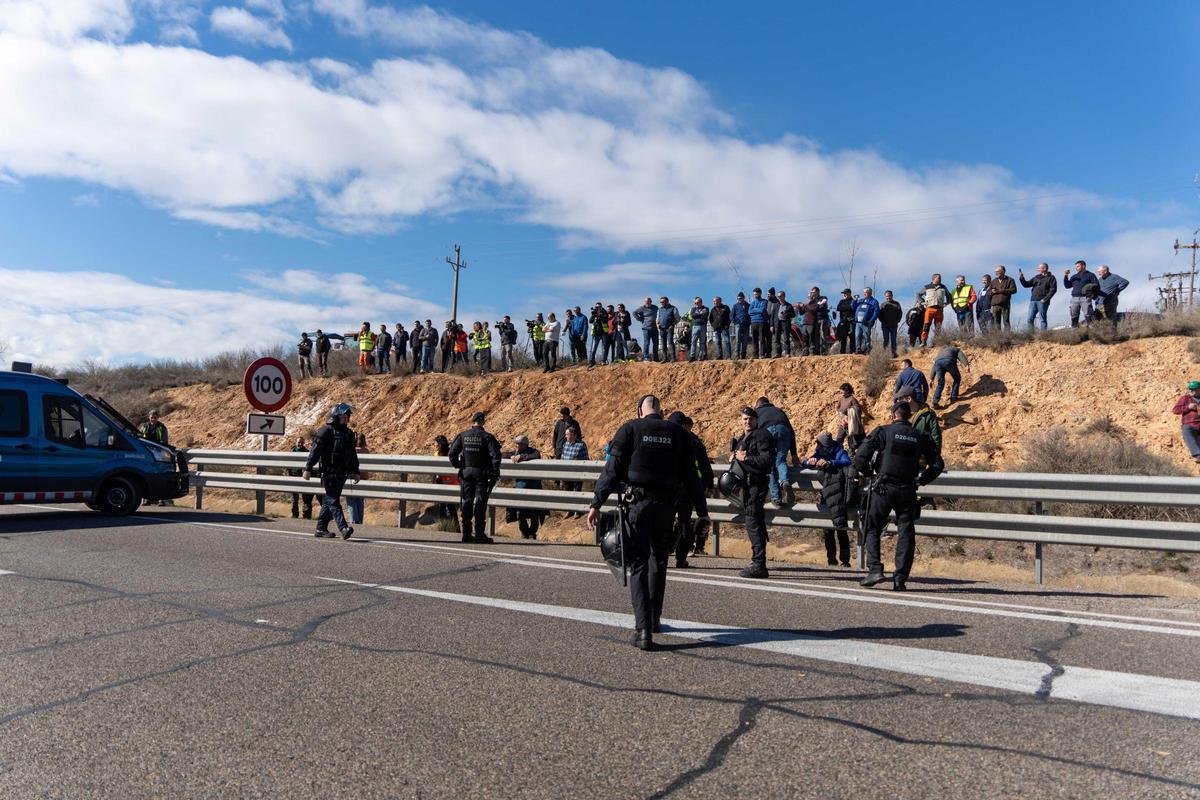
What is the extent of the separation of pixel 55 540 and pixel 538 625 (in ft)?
26.1

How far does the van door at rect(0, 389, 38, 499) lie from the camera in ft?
43.9

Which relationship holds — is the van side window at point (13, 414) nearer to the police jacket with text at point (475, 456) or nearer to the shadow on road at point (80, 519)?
the shadow on road at point (80, 519)

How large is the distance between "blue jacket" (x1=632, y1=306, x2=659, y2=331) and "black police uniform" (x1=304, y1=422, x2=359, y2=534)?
41.5 ft

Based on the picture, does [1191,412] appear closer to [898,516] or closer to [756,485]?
[898,516]

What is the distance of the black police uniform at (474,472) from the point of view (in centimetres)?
1248

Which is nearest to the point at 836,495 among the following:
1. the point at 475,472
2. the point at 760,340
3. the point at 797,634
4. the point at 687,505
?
the point at 687,505

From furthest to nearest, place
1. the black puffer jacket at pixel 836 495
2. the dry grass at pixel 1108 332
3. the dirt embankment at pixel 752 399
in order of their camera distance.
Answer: the dry grass at pixel 1108 332 < the dirt embankment at pixel 752 399 < the black puffer jacket at pixel 836 495

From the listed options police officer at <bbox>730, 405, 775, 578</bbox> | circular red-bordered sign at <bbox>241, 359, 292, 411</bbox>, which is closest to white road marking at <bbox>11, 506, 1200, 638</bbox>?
police officer at <bbox>730, 405, 775, 578</bbox>

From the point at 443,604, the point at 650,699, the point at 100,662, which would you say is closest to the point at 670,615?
the point at 443,604

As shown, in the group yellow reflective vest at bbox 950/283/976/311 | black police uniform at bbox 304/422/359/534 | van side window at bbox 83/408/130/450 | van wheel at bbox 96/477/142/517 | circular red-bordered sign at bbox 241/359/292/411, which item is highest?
yellow reflective vest at bbox 950/283/976/311

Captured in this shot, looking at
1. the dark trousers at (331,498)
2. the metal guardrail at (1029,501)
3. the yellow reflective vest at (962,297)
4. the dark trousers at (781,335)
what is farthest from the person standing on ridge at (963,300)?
the dark trousers at (331,498)

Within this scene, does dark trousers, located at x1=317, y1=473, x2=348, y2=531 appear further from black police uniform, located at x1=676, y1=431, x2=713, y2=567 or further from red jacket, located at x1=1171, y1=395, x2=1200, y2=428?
red jacket, located at x1=1171, y1=395, x2=1200, y2=428

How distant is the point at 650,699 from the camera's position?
482 cm

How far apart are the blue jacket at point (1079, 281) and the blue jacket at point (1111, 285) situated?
0.14 meters
